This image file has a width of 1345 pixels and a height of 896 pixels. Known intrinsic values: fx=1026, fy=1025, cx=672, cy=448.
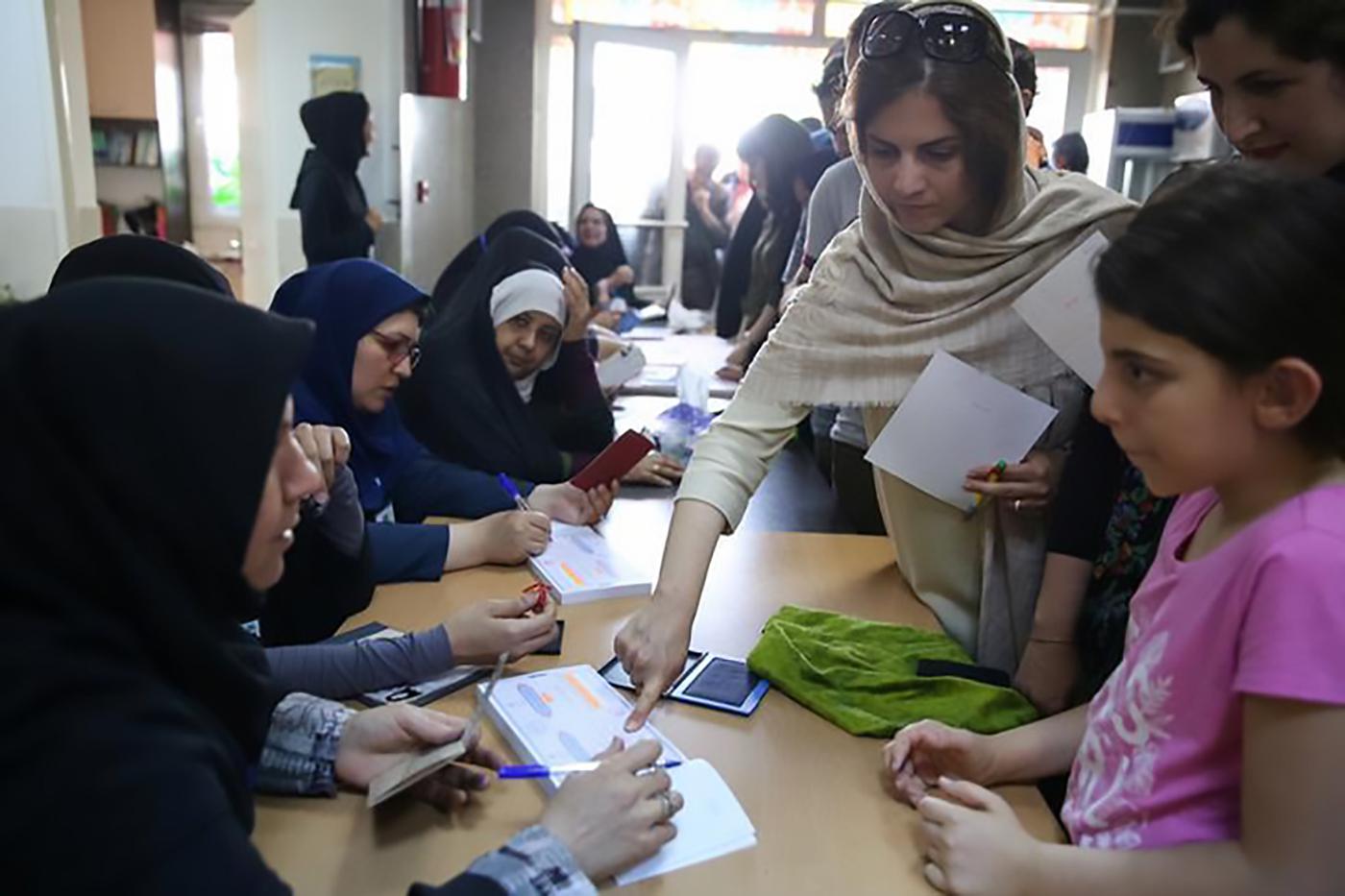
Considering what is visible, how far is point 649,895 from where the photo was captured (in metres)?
0.81

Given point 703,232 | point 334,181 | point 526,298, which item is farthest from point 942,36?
point 703,232

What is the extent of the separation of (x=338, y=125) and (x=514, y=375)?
2419 mm

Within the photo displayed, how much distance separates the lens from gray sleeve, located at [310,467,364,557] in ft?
4.33

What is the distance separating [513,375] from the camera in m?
2.28

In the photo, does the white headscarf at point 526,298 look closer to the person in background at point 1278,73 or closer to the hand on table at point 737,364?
the hand on table at point 737,364

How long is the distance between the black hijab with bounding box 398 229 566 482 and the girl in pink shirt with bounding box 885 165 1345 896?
1484mm

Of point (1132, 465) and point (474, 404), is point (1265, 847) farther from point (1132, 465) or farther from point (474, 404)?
point (474, 404)

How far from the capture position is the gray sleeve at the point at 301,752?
931 millimetres

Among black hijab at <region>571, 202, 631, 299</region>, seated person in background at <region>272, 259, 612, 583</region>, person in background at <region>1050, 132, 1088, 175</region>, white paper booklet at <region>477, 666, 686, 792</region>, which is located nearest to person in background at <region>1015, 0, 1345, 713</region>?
white paper booklet at <region>477, 666, 686, 792</region>

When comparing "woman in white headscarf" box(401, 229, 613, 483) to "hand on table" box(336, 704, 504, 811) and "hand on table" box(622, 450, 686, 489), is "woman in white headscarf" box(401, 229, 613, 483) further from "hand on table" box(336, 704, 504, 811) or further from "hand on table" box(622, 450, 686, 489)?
"hand on table" box(336, 704, 504, 811)

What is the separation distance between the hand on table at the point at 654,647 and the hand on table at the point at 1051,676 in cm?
38

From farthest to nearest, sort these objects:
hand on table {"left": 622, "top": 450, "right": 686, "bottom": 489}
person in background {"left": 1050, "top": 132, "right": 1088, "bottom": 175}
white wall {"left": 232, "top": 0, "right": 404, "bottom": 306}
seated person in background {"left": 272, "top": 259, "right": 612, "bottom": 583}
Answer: person in background {"left": 1050, "top": 132, "right": 1088, "bottom": 175} < white wall {"left": 232, "top": 0, "right": 404, "bottom": 306} < hand on table {"left": 622, "top": 450, "right": 686, "bottom": 489} < seated person in background {"left": 272, "top": 259, "right": 612, "bottom": 583}

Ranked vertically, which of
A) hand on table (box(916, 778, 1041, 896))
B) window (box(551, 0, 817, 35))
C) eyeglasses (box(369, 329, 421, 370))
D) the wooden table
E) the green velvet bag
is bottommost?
the wooden table

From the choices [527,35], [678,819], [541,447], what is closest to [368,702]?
[678,819]
